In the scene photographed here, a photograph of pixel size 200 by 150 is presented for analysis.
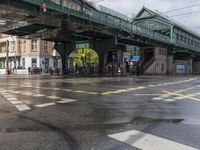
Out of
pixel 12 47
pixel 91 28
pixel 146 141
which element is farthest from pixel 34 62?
pixel 146 141

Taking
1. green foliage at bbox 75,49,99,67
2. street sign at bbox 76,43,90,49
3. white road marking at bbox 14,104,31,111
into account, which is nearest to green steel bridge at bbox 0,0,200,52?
street sign at bbox 76,43,90,49

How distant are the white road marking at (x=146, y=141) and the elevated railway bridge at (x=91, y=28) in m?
17.8

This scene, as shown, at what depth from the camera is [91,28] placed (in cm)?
2900

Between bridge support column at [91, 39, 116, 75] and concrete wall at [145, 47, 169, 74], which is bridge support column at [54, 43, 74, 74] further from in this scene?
concrete wall at [145, 47, 169, 74]

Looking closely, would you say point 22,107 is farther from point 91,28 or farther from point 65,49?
point 65,49

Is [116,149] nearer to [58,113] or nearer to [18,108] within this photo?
Result: [58,113]

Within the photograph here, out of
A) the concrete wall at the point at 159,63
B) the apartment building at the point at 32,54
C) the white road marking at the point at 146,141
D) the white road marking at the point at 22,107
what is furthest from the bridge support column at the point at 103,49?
the white road marking at the point at 146,141

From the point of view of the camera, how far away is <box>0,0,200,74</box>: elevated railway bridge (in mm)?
22764

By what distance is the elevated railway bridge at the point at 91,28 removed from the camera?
22.8 m

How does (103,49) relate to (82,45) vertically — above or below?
below

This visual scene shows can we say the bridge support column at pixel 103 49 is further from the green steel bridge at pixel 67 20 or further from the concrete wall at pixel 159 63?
the concrete wall at pixel 159 63

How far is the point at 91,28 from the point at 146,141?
25.7 meters

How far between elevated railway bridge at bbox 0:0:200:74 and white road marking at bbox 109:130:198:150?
1776cm

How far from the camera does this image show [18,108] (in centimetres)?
763
